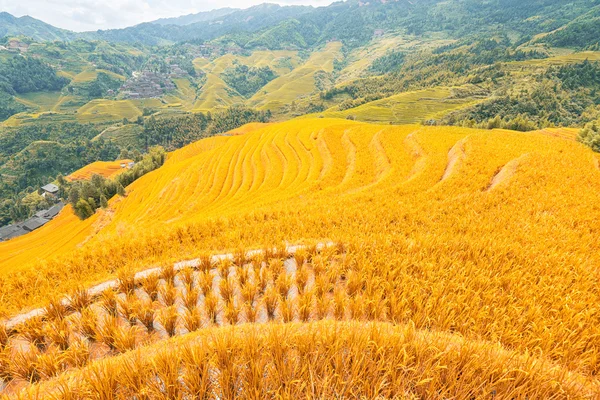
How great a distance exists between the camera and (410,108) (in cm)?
11238

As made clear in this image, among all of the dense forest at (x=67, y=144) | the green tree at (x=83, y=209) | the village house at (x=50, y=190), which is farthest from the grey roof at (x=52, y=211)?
the green tree at (x=83, y=209)

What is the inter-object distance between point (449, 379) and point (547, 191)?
27.9 ft

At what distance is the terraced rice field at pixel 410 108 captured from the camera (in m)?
105

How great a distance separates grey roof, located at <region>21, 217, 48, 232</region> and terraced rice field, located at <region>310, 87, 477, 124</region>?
350ft

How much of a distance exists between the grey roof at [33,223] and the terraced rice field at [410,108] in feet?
350

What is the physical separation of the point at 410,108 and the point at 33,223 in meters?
142

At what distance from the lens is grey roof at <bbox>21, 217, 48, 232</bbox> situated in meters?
77.4

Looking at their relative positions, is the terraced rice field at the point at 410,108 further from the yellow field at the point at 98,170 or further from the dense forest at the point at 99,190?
the yellow field at the point at 98,170

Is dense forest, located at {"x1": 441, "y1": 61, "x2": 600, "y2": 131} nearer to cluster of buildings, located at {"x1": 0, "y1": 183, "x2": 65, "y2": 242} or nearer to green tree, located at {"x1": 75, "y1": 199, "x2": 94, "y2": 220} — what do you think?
green tree, located at {"x1": 75, "y1": 199, "x2": 94, "y2": 220}

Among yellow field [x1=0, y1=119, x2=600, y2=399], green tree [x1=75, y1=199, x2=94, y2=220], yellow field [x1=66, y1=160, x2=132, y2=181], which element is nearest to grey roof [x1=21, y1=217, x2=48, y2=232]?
yellow field [x1=66, y1=160, x2=132, y2=181]

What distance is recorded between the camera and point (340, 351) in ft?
8.43

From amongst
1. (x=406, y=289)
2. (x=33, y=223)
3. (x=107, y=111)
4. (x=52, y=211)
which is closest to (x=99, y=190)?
(x=33, y=223)

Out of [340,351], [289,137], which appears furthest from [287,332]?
[289,137]

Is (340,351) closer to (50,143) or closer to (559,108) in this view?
(559,108)
